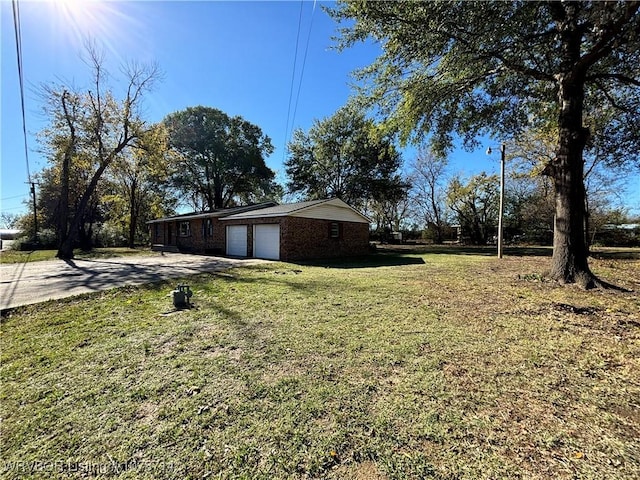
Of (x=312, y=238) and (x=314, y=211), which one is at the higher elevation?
(x=314, y=211)

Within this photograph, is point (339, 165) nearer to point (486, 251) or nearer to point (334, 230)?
point (334, 230)

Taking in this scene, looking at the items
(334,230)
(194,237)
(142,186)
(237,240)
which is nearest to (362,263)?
(334,230)

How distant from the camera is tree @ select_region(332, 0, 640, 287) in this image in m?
6.16

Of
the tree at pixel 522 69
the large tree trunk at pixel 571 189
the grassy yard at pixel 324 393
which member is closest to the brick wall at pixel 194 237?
the tree at pixel 522 69

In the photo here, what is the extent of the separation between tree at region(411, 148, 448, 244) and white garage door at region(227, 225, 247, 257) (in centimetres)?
1955

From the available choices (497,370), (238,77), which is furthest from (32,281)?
(497,370)

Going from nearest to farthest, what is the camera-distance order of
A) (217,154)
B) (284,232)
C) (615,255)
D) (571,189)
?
(571,189) < (284,232) < (615,255) < (217,154)

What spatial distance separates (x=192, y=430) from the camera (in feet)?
6.57

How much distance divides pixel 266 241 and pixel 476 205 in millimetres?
22867

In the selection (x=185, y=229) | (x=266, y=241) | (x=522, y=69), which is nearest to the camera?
(x=522, y=69)

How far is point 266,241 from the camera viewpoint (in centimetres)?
1442

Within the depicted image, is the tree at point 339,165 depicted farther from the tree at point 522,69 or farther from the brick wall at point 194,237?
the tree at point 522,69

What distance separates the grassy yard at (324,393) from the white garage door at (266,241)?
905cm

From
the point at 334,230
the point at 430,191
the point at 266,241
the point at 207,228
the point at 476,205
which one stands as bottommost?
the point at 266,241
